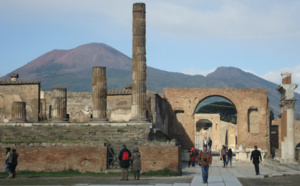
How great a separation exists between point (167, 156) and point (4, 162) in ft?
20.0

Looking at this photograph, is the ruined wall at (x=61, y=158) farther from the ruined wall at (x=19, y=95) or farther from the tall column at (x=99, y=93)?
the ruined wall at (x=19, y=95)

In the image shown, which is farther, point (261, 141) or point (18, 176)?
point (261, 141)

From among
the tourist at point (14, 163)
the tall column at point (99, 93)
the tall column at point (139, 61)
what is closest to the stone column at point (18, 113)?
the tall column at point (99, 93)

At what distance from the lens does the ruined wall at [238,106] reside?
42.0 metres

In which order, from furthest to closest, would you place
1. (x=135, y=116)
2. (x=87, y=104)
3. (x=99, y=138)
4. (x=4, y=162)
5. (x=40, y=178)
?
(x=87, y=104) < (x=135, y=116) < (x=99, y=138) < (x=4, y=162) < (x=40, y=178)

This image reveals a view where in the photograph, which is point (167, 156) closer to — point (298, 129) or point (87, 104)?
point (87, 104)

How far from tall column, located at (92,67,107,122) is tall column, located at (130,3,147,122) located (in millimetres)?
2165

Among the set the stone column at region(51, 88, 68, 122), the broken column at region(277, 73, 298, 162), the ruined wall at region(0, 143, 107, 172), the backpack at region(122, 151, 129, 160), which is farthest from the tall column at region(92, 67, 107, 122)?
the backpack at region(122, 151, 129, 160)

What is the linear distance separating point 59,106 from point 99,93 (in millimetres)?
2272

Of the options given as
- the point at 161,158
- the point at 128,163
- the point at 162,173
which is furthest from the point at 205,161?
the point at 161,158

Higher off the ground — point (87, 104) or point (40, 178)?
point (87, 104)

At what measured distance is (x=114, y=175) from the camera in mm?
19984

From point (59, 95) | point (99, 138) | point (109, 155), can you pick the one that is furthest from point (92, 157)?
point (59, 95)

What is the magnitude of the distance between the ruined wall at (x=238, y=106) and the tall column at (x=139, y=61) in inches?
613
